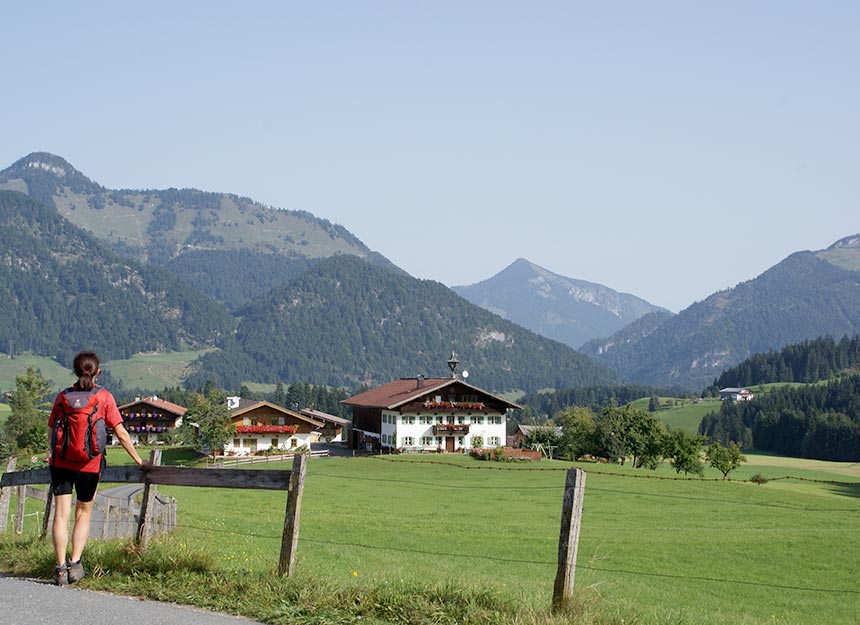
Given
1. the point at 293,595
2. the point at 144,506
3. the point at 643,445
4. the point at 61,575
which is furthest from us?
the point at 643,445

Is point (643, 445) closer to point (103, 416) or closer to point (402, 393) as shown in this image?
point (402, 393)

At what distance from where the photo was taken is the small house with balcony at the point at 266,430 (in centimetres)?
10281

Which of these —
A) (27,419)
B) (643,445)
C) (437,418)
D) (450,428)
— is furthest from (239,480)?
(27,419)

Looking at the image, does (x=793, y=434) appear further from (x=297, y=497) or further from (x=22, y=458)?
(x=297, y=497)

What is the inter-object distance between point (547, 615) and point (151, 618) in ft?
13.5

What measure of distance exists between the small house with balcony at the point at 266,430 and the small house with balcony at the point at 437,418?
9.51 m

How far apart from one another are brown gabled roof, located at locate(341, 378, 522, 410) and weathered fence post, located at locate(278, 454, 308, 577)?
81.4 meters

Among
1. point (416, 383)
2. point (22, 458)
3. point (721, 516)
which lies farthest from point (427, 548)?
point (416, 383)

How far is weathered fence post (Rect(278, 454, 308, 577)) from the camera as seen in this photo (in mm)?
11617

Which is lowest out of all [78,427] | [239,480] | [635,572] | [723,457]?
[635,572]

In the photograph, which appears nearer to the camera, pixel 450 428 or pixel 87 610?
pixel 87 610

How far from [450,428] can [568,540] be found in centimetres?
8727

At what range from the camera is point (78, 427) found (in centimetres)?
1145

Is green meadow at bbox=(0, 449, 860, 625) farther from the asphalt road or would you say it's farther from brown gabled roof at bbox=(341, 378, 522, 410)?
brown gabled roof at bbox=(341, 378, 522, 410)
